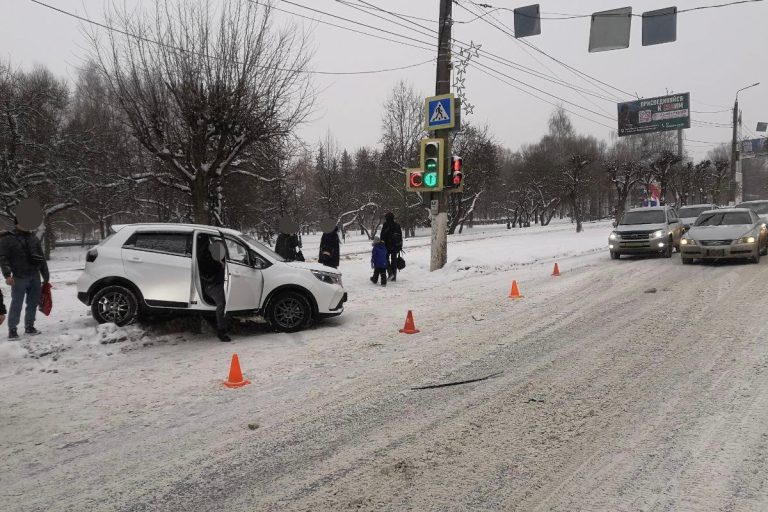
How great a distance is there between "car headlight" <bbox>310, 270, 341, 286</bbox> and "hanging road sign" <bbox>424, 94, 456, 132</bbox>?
21.6ft

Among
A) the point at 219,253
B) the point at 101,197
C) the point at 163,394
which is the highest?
the point at 101,197

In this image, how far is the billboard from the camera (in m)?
34.0

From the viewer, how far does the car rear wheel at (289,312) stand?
741cm

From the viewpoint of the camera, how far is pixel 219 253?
6.80 metres

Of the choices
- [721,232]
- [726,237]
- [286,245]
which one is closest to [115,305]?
[286,245]

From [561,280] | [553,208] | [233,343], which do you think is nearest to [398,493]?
[233,343]

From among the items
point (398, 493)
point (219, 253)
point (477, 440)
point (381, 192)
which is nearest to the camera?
point (398, 493)

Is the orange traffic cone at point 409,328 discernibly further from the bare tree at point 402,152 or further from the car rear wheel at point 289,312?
the bare tree at point 402,152

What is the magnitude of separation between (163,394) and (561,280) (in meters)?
9.53

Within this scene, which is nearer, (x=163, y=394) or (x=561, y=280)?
(x=163, y=394)

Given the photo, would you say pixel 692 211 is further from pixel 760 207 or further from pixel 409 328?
pixel 409 328

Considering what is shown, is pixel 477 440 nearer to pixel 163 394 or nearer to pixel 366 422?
pixel 366 422

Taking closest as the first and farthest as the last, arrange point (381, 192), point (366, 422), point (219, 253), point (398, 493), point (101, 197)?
1. point (398, 493)
2. point (366, 422)
3. point (219, 253)
4. point (101, 197)
5. point (381, 192)

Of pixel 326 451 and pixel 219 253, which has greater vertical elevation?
pixel 219 253
